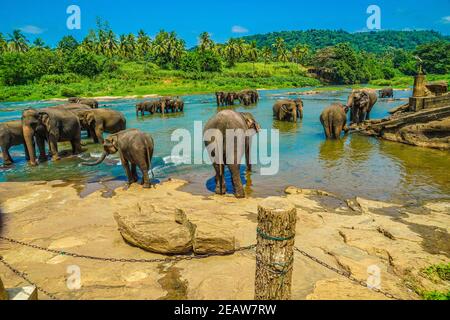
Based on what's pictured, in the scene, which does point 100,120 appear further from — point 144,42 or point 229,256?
point 144,42

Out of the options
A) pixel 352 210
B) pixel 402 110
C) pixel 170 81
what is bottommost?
pixel 352 210

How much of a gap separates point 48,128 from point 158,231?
29.3 feet

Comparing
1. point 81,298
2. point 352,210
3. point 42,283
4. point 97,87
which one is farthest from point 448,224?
point 97,87

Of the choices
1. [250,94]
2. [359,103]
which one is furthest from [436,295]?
[250,94]

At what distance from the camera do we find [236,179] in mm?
7836

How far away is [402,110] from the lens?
1759 centimetres

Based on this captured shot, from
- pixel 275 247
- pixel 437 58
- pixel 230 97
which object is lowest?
pixel 275 247

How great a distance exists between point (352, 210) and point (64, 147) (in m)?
13.4

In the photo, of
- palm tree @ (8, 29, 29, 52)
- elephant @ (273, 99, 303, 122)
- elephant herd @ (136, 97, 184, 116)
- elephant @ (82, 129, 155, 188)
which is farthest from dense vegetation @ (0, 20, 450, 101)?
elephant @ (82, 129, 155, 188)

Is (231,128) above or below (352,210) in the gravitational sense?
above

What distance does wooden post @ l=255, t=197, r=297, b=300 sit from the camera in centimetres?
318

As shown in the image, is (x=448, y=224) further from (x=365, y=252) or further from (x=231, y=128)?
(x=231, y=128)
